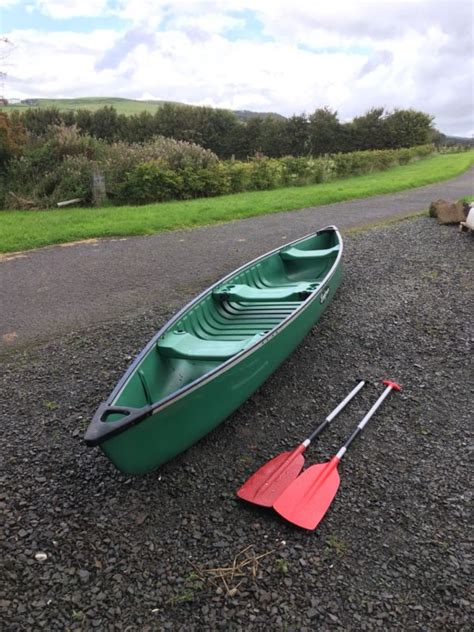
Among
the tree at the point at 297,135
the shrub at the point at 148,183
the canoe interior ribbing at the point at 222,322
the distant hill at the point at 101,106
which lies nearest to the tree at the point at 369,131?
the tree at the point at 297,135

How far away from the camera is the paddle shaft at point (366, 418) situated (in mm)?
3689

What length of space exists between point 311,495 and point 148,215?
30.1 feet

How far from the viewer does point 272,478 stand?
11.4ft

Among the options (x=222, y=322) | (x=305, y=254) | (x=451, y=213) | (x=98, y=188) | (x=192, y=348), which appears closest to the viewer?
(x=192, y=348)

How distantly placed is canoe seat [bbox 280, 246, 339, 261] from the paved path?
1153 millimetres

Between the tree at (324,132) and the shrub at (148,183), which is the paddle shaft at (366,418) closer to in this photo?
the shrub at (148,183)

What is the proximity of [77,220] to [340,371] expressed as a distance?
8.18 meters

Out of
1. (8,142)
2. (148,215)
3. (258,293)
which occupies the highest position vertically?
(8,142)

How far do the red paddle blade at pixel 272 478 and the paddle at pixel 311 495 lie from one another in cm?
5

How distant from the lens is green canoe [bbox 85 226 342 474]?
3039mm

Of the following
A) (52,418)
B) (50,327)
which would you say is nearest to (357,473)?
(52,418)

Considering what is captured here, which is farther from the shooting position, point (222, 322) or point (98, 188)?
point (98, 188)

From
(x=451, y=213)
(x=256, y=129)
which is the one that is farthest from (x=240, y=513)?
(x=256, y=129)

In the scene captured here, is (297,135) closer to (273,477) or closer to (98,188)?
(98,188)
